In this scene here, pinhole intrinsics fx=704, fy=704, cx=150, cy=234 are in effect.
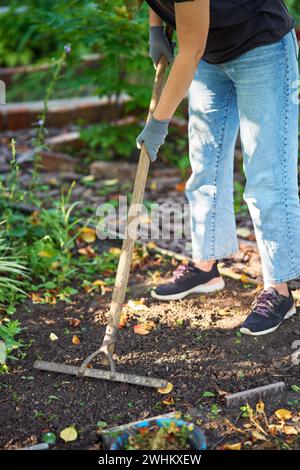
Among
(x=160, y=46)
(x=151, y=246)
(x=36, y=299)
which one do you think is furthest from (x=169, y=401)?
(x=151, y=246)

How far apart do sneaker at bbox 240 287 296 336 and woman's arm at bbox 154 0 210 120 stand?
0.91 meters

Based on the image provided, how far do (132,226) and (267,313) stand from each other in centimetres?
71

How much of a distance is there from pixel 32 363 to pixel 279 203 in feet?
3.75

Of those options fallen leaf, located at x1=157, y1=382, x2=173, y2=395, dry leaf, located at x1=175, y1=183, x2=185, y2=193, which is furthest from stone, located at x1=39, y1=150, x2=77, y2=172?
fallen leaf, located at x1=157, y1=382, x2=173, y2=395

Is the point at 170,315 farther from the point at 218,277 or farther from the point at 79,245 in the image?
the point at 79,245

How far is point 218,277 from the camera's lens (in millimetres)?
3287

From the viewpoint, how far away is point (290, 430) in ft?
7.46

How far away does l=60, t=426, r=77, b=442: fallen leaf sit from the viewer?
2.26 meters

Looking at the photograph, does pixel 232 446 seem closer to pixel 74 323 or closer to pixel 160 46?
pixel 74 323

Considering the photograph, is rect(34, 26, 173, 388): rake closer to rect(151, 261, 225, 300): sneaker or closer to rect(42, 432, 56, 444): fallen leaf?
rect(42, 432, 56, 444): fallen leaf

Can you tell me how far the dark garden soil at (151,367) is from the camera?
235 cm

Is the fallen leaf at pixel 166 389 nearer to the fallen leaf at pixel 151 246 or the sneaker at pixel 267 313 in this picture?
the sneaker at pixel 267 313

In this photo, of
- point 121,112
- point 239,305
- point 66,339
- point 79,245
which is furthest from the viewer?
point 121,112
